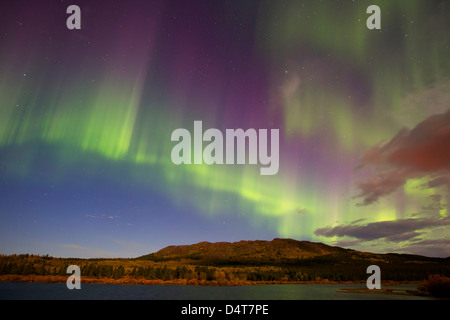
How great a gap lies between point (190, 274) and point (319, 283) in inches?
2951

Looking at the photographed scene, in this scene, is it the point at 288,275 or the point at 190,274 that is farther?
the point at 288,275

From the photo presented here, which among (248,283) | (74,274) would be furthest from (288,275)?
(74,274)

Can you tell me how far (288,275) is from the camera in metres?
174

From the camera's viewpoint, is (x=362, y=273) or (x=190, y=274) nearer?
(x=190, y=274)

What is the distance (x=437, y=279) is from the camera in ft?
321

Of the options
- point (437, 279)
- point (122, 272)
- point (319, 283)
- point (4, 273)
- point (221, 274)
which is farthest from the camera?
point (319, 283)
